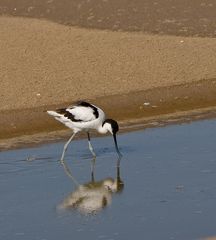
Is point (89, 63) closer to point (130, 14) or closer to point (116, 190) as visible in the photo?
point (130, 14)

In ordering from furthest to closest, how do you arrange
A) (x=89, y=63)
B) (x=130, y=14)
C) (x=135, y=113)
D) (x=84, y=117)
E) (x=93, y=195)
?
1. (x=130, y=14)
2. (x=89, y=63)
3. (x=135, y=113)
4. (x=84, y=117)
5. (x=93, y=195)

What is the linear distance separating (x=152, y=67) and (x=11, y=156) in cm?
633

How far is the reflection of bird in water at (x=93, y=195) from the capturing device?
34.5ft

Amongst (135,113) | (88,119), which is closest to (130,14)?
(135,113)


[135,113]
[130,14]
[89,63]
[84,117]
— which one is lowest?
[130,14]

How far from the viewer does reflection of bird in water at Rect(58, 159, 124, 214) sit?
10.5 metres

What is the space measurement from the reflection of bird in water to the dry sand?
3.49 m

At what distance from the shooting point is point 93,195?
36.4ft

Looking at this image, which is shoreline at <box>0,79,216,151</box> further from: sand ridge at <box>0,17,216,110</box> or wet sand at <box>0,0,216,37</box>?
wet sand at <box>0,0,216,37</box>

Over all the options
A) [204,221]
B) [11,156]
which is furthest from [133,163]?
[204,221]

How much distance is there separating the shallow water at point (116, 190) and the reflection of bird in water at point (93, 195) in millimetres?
10

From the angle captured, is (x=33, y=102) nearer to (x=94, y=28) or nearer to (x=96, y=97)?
(x=96, y=97)

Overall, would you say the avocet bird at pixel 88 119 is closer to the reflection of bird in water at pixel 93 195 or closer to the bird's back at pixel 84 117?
the bird's back at pixel 84 117

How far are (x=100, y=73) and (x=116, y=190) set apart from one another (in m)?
7.68
